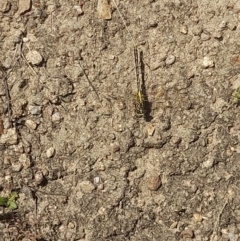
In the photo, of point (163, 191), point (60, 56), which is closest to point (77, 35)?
point (60, 56)

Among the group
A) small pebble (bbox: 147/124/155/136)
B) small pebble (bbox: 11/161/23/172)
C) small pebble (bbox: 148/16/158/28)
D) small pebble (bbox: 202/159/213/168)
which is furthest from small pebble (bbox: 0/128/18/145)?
small pebble (bbox: 202/159/213/168)

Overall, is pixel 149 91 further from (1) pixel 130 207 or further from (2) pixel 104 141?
(1) pixel 130 207

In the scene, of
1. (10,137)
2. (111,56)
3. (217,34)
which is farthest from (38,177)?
(217,34)

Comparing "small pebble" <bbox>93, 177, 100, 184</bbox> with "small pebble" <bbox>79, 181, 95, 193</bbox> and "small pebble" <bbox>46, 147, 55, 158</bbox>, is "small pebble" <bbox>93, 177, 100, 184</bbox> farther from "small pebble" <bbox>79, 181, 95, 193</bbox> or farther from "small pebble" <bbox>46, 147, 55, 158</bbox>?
"small pebble" <bbox>46, 147, 55, 158</bbox>

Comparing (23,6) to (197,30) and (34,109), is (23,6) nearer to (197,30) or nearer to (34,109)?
(34,109)

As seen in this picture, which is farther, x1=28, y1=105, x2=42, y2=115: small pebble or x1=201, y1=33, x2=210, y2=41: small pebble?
x1=201, y1=33, x2=210, y2=41: small pebble

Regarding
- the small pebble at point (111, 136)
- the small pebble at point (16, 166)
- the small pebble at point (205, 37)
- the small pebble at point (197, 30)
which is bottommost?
the small pebble at point (16, 166)

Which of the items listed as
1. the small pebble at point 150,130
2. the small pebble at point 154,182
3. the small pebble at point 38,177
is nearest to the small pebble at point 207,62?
the small pebble at point 150,130

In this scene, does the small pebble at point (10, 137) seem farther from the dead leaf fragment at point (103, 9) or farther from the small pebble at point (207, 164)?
the small pebble at point (207, 164)
